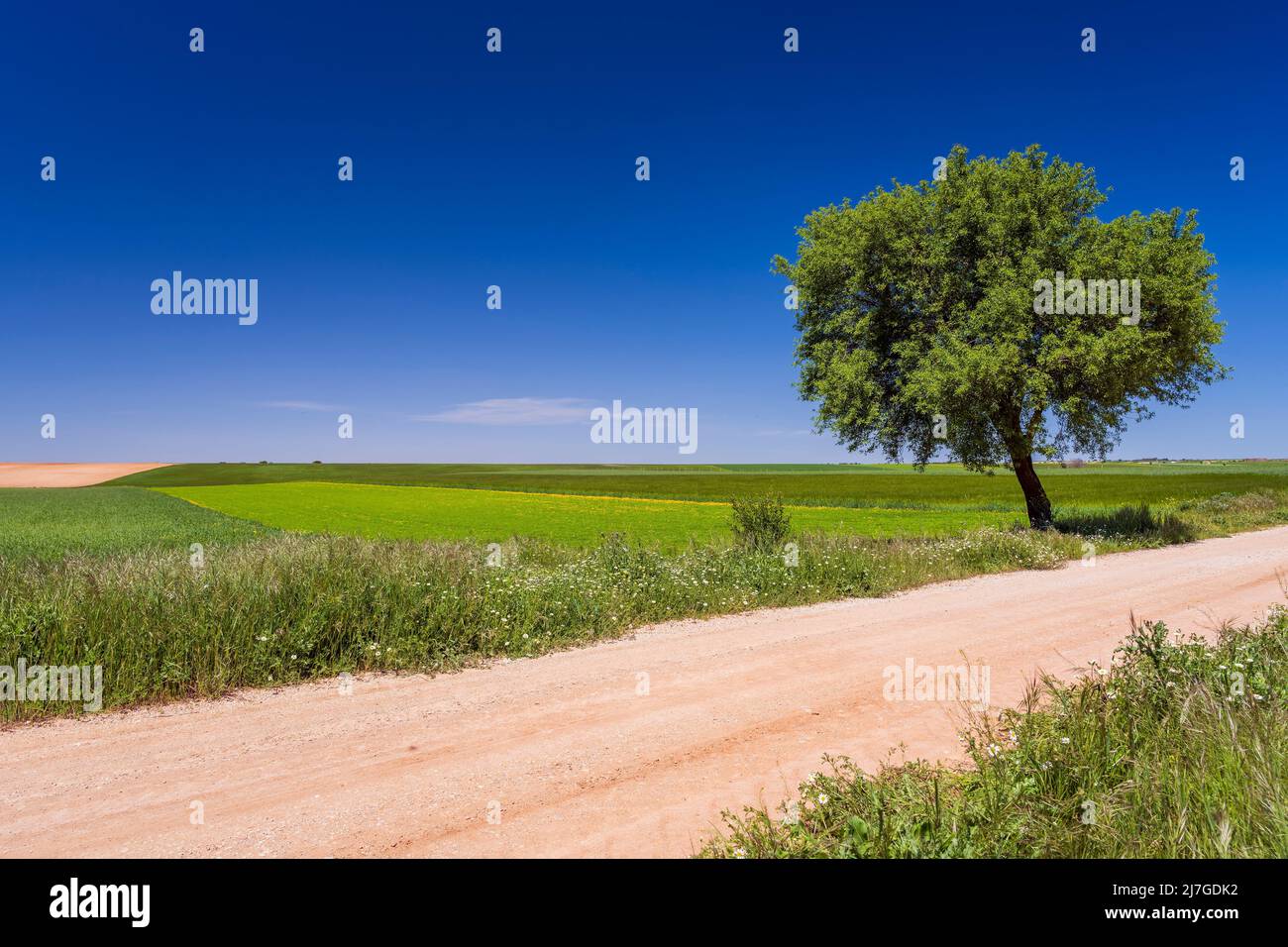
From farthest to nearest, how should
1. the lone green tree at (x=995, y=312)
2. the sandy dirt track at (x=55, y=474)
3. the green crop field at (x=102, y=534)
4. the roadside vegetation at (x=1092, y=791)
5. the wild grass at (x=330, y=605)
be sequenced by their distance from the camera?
1. the sandy dirt track at (x=55, y=474)
2. the green crop field at (x=102, y=534)
3. the lone green tree at (x=995, y=312)
4. the wild grass at (x=330, y=605)
5. the roadside vegetation at (x=1092, y=791)

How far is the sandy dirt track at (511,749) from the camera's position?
4.42 meters

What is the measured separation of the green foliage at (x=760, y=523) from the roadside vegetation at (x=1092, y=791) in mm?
10784

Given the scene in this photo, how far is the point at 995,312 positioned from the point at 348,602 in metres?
20.1

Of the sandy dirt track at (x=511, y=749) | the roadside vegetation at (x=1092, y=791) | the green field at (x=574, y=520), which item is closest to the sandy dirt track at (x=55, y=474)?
the green field at (x=574, y=520)

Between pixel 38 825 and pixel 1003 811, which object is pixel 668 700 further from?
pixel 38 825

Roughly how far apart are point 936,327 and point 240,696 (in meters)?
22.0

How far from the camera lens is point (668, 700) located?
718 centimetres

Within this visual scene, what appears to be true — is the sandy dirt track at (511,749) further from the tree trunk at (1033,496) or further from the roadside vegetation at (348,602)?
the tree trunk at (1033,496)

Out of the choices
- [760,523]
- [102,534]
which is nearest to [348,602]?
[760,523]

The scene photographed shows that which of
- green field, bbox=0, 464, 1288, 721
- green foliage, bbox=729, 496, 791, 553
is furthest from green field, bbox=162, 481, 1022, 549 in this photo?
green field, bbox=0, 464, 1288, 721

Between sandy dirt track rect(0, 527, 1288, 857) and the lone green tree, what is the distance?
12690mm

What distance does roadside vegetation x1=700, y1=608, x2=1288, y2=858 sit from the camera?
380 centimetres

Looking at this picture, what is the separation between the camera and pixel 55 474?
451 ft

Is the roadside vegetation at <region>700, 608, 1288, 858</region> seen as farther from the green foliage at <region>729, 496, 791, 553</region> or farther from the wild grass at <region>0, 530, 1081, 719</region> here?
the green foliage at <region>729, 496, 791, 553</region>
